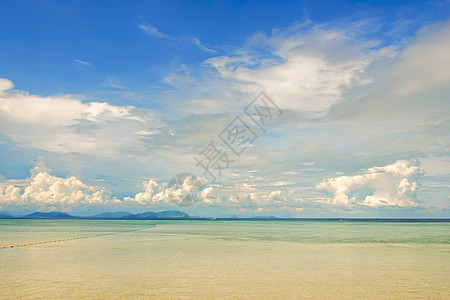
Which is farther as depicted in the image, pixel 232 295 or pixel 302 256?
pixel 302 256

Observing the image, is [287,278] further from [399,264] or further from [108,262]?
[108,262]

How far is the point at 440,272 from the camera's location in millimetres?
23625

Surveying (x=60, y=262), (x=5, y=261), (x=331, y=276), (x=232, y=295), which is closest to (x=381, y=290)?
(x=331, y=276)

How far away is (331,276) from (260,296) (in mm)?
7180

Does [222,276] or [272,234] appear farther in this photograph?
[272,234]

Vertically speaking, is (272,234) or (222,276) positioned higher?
(222,276)

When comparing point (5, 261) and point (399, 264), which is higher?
point (5, 261)

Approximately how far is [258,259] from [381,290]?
41.6ft

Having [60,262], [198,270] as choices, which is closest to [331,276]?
[198,270]

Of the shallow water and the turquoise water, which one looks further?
the turquoise water

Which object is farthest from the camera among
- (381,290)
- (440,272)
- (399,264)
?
(399,264)

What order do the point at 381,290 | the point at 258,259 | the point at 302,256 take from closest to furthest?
the point at 381,290 → the point at 258,259 → the point at 302,256

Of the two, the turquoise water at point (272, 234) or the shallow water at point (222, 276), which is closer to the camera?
the shallow water at point (222, 276)

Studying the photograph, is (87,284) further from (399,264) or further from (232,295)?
(399,264)
